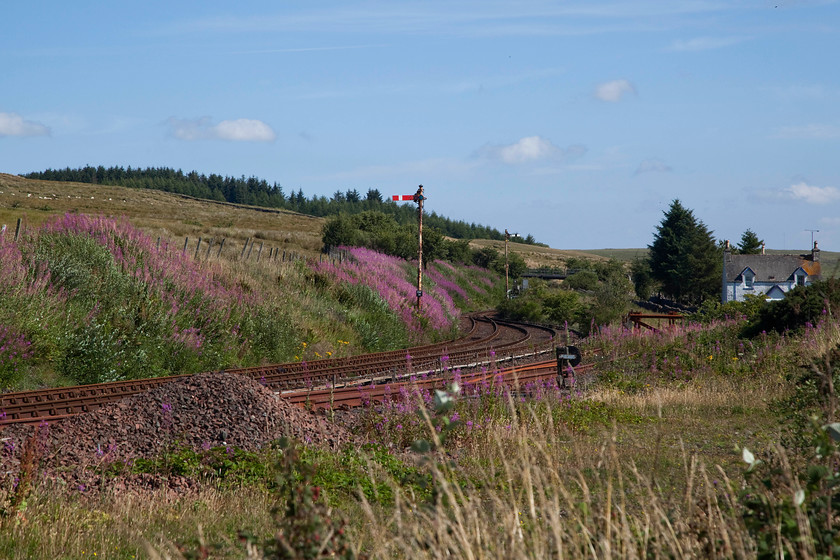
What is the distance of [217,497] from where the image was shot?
19.8 feet

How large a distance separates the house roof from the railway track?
4445cm

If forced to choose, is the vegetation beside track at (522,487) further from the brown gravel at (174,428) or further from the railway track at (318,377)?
the railway track at (318,377)

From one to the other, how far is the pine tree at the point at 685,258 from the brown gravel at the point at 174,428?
62.2m

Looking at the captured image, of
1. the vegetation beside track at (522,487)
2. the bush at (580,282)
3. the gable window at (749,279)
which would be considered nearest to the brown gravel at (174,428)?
the vegetation beside track at (522,487)

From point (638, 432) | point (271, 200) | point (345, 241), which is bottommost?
point (638, 432)

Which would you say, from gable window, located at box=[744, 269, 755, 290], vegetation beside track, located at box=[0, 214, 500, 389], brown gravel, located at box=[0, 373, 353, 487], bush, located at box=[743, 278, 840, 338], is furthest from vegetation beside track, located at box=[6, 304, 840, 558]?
gable window, located at box=[744, 269, 755, 290]

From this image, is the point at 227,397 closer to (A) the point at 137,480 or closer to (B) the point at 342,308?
(A) the point at 137,480

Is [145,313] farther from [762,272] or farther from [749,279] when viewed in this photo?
[762,272]

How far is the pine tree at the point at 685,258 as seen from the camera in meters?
65.7

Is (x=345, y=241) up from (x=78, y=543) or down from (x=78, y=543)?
up

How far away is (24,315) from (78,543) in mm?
9644

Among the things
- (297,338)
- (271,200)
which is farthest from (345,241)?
(271,200)

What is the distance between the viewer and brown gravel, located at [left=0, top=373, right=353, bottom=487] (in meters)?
7.00

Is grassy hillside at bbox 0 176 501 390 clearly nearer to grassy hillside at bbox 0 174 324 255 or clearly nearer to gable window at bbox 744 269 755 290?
grassy hillside at bbox 0 174 324 255
